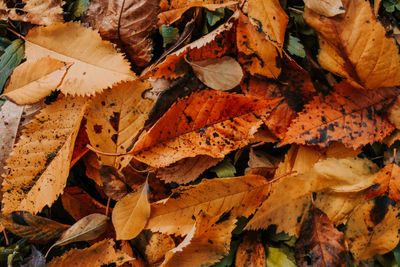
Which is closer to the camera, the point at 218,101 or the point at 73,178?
the point at 218,101

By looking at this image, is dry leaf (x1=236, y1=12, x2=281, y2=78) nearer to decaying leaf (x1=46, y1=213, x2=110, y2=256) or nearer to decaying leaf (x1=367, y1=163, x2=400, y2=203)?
decaying leaf (x1=367, y1=163, x2=400, y2=203)

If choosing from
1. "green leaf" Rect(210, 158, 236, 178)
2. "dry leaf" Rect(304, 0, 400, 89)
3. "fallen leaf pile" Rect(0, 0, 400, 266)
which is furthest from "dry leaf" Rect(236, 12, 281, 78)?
"green leaf" Rect(210, 158, 236, 178)

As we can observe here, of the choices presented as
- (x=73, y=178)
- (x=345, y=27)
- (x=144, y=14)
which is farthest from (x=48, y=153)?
(x=345, y=27)

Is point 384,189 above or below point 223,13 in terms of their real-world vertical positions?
below

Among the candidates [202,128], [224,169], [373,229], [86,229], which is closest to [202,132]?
[202,128]

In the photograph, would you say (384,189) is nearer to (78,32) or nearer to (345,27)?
(345,27)

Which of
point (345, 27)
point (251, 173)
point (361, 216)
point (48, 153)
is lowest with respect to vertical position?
point (361, 216)

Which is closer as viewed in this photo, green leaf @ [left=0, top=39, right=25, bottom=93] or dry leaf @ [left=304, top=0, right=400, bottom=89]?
dry leaf @ [left=304, top=0, right=400, bottom=89]
